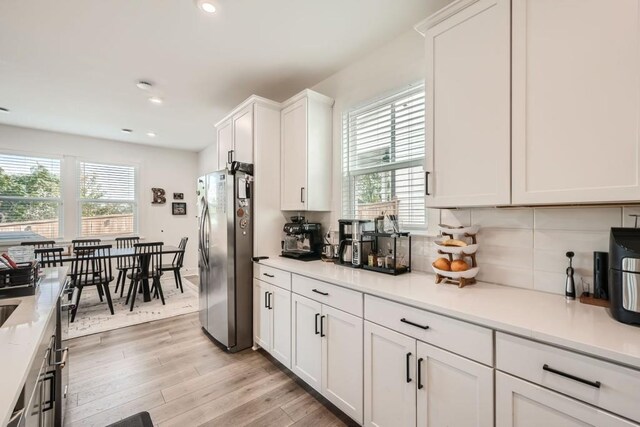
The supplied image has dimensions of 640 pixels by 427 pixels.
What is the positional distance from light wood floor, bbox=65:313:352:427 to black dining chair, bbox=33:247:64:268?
4.02 feet

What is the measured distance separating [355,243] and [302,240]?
0.83m

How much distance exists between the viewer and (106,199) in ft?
17.3

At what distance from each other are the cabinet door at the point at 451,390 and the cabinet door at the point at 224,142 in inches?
111

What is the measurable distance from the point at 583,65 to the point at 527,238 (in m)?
0.85

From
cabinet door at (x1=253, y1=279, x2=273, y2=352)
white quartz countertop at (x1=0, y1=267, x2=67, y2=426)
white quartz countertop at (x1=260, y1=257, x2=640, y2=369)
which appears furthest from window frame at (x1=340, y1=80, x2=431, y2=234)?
white quartz countertop at (x1=0, y1=267, x2=67, y2=426)

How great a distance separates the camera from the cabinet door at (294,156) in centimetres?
263

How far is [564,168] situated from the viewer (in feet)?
3.98

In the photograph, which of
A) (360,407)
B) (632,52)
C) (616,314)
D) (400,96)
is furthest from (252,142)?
(616,314)

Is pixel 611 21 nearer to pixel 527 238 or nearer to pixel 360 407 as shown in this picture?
pixel 527 238

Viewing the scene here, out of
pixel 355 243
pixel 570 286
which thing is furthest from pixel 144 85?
pixel 570 286

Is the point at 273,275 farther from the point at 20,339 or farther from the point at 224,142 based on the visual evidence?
the point at 224,142

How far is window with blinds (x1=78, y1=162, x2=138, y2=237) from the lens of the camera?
5066 millimetres

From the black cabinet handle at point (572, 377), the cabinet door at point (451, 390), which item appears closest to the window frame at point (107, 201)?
the cabinet door at point (451, 390)

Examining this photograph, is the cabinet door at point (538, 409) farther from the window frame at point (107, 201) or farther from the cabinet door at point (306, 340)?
the window frame at point (107, 201)
